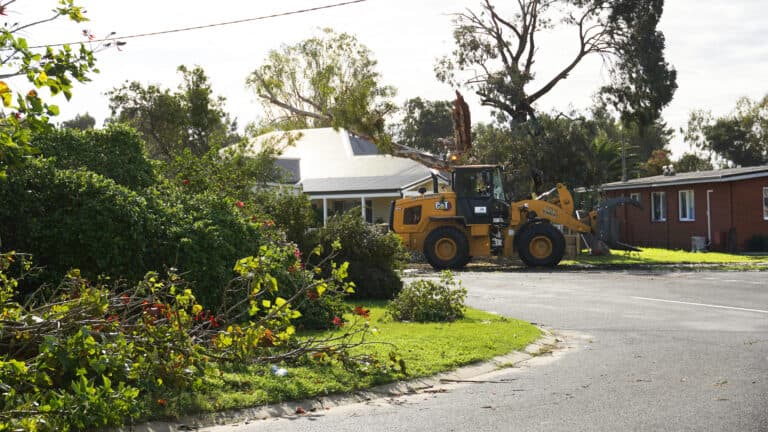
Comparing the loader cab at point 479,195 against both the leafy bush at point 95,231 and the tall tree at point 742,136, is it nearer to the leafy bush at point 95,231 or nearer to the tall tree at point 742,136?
the leafy bush at point 95,231

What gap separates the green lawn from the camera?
29188 millimetres

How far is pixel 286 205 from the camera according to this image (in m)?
18.1

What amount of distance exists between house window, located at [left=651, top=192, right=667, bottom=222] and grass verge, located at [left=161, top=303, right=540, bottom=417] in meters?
28.3

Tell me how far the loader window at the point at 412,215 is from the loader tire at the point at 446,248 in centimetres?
116

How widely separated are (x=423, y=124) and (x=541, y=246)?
5897 cm

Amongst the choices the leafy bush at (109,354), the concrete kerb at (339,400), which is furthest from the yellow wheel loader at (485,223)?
the leafy bush at (109,354)

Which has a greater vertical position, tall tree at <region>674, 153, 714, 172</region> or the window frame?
tall tree at <region>674, 153, 714, 172</region>

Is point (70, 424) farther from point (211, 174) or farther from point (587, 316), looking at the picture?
point (587, 316)

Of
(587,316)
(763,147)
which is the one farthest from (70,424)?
(763,147)

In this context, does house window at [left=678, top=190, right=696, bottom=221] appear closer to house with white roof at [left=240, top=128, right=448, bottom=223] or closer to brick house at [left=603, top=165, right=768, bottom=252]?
brick house at [left=603, top=165, right=768, bottom=252]

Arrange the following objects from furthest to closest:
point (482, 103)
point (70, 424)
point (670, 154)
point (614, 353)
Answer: point (670, 154) → point (482, 103) → point (614, 353) → point (70, 424)

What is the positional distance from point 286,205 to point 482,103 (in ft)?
69.9

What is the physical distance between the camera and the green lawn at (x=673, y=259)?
95.8 ft

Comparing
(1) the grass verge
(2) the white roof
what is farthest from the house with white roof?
(1) the grass verge
